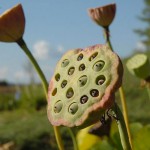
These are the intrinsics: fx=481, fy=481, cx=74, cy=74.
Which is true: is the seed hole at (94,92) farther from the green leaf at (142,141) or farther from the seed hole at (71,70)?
the green leaf at (142,141)

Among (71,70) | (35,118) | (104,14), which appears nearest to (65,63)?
(71,70)

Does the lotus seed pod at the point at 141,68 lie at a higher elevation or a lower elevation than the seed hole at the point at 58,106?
A: lower

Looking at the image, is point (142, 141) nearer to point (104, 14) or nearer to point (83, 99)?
point (104, 14)

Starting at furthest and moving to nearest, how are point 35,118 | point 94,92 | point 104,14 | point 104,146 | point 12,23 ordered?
1. point 35,118
2. point 104,146
3. point 104,14
4. point 12,23
5. point 94,92

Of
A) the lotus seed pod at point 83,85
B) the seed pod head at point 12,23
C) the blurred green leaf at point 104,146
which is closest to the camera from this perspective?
the lotus seed pod at point 83,85

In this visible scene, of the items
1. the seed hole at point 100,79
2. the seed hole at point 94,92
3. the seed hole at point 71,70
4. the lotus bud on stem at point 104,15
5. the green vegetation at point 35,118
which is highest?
the seed hole at point 100,79

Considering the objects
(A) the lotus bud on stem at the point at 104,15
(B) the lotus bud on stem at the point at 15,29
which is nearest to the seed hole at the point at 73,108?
(B) the lotus bud on stem at the point at 15,29

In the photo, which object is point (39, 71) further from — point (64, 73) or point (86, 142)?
point (86, 142)
